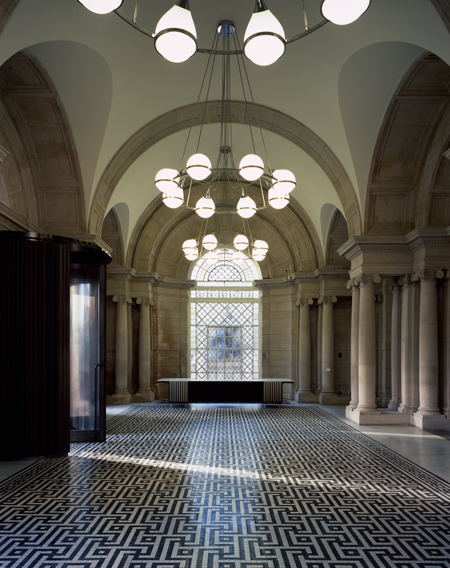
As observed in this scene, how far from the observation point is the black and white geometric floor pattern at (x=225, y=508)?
4508 millimetres

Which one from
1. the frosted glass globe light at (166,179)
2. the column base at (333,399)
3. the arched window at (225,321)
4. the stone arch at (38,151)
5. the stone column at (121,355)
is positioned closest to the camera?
the frosted glass globe light at (166,179)

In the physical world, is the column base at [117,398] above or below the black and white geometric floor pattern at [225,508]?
below

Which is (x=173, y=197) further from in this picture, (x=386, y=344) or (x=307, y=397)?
(x=307, y=397)

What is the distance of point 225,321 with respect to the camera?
21062 mm

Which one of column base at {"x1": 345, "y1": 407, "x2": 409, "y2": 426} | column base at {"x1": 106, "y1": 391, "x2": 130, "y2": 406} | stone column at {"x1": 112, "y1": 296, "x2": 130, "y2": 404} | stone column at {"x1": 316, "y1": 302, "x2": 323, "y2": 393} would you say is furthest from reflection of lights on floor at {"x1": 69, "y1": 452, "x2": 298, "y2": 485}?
stone column at {"x1": 316, "y1": 302, "x2": 323, "y2": 393}

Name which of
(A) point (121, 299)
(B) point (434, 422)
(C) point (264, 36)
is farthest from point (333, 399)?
(C) point (264, 36)

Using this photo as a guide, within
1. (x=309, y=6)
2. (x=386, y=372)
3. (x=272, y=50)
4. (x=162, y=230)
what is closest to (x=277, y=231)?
(x=162, y=230)

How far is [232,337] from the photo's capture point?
20906 mm

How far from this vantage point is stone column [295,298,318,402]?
18.3m

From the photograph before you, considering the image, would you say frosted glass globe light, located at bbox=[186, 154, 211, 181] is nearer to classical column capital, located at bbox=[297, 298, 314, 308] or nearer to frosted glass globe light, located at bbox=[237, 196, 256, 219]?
frosted glass globe light, located at bbox=[237, 196, 256, 219]

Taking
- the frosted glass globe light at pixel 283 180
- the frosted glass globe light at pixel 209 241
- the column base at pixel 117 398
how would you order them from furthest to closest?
the column base at pixel 117 398, the frosted glass globe light at pixel 209 241, the frosted glass globe light at pixel 283 180

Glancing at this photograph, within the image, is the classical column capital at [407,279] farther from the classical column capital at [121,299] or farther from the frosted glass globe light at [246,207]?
the classical column capital at [121,299]

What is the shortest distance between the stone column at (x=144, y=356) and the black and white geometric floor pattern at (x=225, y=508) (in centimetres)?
834

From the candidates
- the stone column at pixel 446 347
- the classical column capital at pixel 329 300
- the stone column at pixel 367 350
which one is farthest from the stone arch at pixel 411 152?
the classical column capital at pixel 329 300
